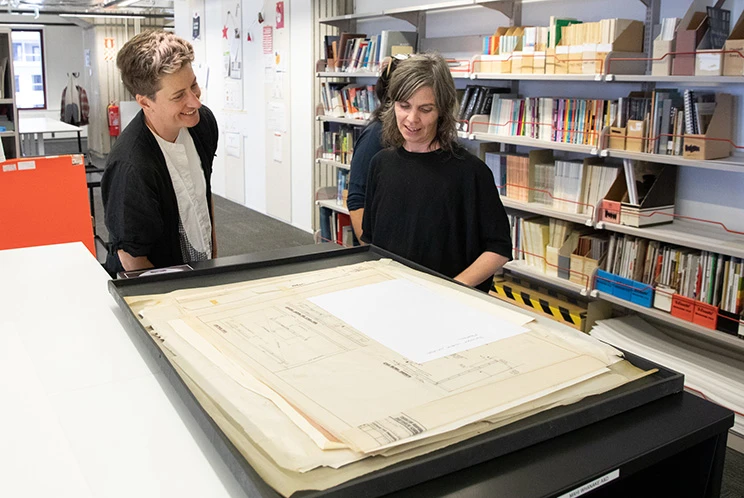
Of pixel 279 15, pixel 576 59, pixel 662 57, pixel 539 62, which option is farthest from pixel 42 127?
pixel 662 57

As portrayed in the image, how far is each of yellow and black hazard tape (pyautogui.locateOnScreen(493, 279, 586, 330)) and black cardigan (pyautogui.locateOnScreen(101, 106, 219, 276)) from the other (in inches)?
93.6

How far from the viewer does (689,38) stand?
3.01m

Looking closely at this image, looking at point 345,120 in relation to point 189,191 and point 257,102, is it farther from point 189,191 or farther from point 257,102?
point 189,191

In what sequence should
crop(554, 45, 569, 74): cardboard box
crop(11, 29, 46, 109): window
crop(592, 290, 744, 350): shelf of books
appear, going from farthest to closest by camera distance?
1. crop(11, 29, 46, 109): window
2. crop(554, 45, 569, 74): cardboard box
3. crop(592, 290, 744, 350): shelf of books

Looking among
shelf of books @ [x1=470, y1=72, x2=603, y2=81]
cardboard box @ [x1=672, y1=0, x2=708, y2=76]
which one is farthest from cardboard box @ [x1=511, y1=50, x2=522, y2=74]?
cardboard box @ [x1=672, y1=0, x2=708, y2=76]

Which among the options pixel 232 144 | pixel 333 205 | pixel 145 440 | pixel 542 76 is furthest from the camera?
pixel 232 144

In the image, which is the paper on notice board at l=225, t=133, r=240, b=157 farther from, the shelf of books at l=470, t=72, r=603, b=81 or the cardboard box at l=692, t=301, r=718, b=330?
the cardboard box at l=692, t=301, r=718, b=330

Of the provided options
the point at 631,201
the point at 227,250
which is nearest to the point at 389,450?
the point at 631,201

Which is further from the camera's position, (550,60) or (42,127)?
(42,127)

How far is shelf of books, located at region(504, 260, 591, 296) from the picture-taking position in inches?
141

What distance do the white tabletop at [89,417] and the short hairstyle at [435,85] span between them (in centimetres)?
107

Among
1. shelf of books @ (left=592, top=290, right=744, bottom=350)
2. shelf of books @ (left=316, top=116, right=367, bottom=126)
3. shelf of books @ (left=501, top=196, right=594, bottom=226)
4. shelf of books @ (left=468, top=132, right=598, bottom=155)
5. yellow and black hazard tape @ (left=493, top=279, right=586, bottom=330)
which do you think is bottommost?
yellow and black hazard tape @ (left=493, top=279, right=586, bottom=330)

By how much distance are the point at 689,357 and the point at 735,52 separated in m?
1.38

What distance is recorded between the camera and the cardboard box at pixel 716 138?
3004 mm
